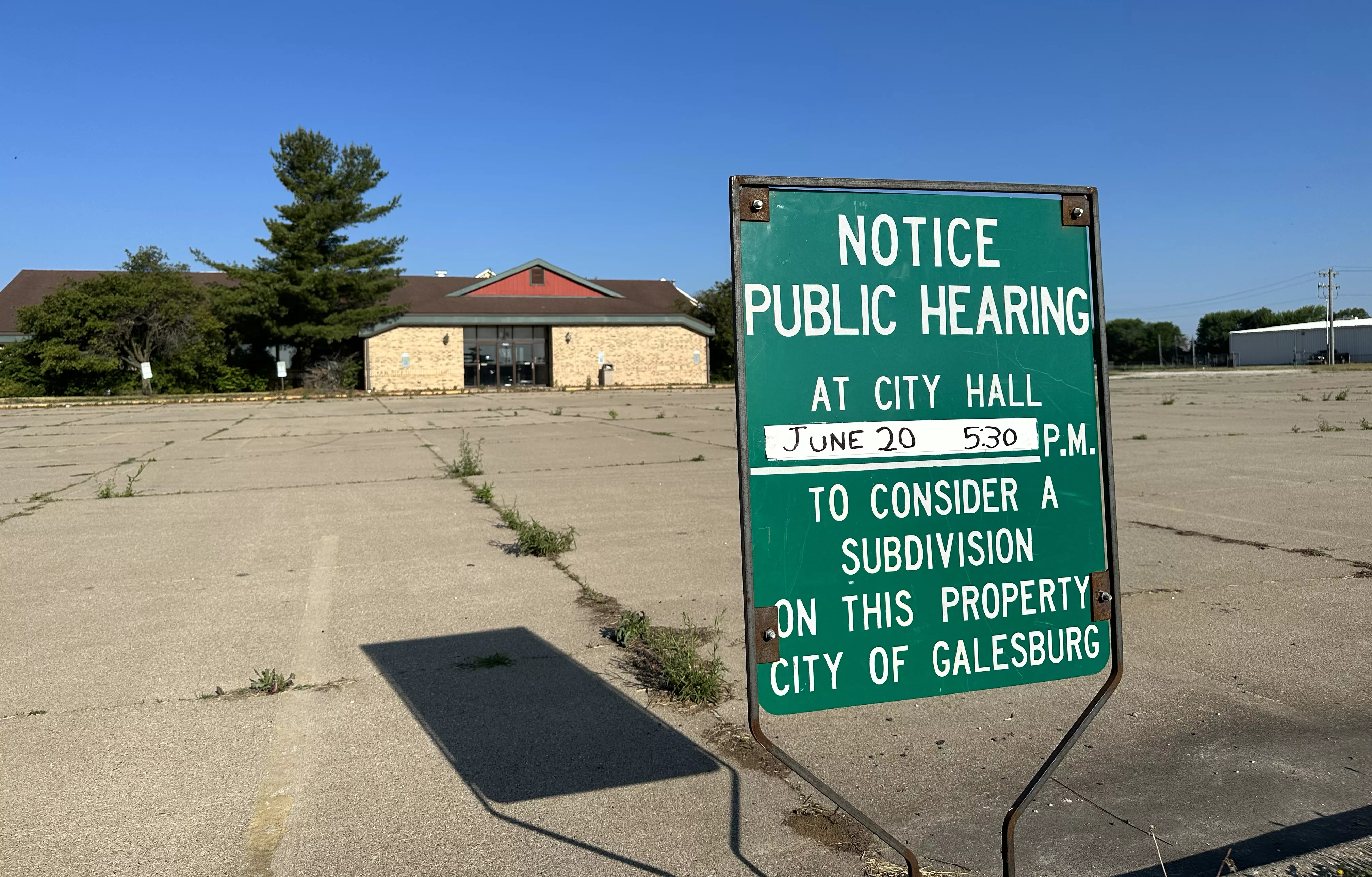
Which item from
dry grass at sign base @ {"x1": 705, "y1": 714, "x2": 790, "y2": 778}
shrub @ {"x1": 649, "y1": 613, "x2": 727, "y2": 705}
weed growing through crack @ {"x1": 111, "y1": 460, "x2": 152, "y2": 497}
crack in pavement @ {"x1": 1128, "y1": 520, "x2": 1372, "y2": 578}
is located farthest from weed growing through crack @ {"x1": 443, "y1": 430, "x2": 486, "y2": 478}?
dry grass at sign base @ {"x1": 705, "y1": 714, "x2": 790, "y2": 778}

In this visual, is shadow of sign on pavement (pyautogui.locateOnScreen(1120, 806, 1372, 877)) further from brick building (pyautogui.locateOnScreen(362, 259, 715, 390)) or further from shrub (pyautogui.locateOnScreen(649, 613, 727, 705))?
brick building (pyautogui.locateOnScreen(362, 259, 715, 390))

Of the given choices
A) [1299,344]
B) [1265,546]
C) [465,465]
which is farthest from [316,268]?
[1299,344]

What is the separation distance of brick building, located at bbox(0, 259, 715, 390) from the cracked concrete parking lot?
133 ft

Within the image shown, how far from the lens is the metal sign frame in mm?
2553

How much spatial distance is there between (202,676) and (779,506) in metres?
3.43

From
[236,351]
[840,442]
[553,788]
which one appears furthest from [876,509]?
[236,351]

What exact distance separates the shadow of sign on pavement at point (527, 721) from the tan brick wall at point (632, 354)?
46726 millimetres

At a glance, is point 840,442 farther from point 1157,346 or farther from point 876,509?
point 1157,346

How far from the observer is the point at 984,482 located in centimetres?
282

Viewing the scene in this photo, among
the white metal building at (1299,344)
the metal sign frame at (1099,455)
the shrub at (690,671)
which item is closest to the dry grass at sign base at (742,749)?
the shrub at (690,671)

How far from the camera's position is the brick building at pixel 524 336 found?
49312 millimetres

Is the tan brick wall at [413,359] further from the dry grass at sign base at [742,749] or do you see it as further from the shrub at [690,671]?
the dry grass at sign base at [742,749]

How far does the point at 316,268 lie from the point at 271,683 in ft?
151

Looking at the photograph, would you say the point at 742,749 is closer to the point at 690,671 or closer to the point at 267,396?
the point at 690,671
